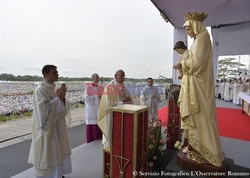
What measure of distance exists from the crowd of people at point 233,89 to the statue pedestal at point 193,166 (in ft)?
32.7

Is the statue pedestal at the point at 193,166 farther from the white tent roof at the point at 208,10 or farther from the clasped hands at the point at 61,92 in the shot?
the white tent roof at the point at 208,10

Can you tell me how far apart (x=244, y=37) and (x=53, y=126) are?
49.0ft

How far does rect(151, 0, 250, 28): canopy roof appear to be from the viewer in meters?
6.36

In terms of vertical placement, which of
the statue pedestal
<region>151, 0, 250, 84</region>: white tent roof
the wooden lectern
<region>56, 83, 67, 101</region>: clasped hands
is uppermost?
<region>151, 0, 250, 84</region>: white tent roof

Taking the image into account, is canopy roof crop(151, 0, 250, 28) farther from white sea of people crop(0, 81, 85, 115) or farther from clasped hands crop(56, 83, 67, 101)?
white sea of people crop(0, 81, 85, 115)

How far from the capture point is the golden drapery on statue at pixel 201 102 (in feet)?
7.63

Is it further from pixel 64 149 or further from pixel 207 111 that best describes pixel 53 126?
pixel 207 111

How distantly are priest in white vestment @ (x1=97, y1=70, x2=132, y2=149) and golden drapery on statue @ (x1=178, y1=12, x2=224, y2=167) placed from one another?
4.12 ft

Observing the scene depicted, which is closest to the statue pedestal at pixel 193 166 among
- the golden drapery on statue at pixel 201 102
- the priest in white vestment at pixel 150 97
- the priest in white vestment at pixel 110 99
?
the golden drapery on statue at pixel 201 102

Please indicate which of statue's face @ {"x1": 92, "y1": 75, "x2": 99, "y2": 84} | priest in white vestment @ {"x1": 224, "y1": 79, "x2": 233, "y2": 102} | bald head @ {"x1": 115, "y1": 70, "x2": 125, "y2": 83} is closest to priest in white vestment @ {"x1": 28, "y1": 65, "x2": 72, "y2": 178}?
bald head @ {"x1": 115, "y1": 70, "x2": 125, "y2": 83}

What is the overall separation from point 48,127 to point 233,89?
13041mm

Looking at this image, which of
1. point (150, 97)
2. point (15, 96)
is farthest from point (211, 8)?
point (15, 96)

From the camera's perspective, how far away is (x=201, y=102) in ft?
7.86

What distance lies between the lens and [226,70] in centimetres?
2742
